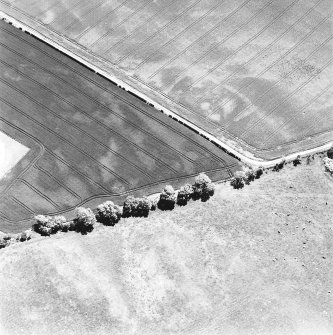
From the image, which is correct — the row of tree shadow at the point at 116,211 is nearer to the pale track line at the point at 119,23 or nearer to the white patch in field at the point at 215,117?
the white patch in field at the point at 215,117

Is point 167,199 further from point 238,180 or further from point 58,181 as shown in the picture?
point 58,181

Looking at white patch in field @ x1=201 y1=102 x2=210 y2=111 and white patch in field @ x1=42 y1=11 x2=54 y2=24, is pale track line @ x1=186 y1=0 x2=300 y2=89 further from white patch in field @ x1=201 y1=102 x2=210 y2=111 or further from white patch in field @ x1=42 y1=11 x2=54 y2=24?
white patch in field @ x1=42 y1=11 x2=54 y2=24

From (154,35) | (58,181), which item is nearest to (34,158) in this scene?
(58,181)

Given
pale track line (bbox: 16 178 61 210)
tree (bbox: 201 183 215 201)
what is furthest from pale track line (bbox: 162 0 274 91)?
pale track line (bbox: 16 178 61 210)

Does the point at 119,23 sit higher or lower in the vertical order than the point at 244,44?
higher

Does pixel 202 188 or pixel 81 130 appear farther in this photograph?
pixel 81 130
